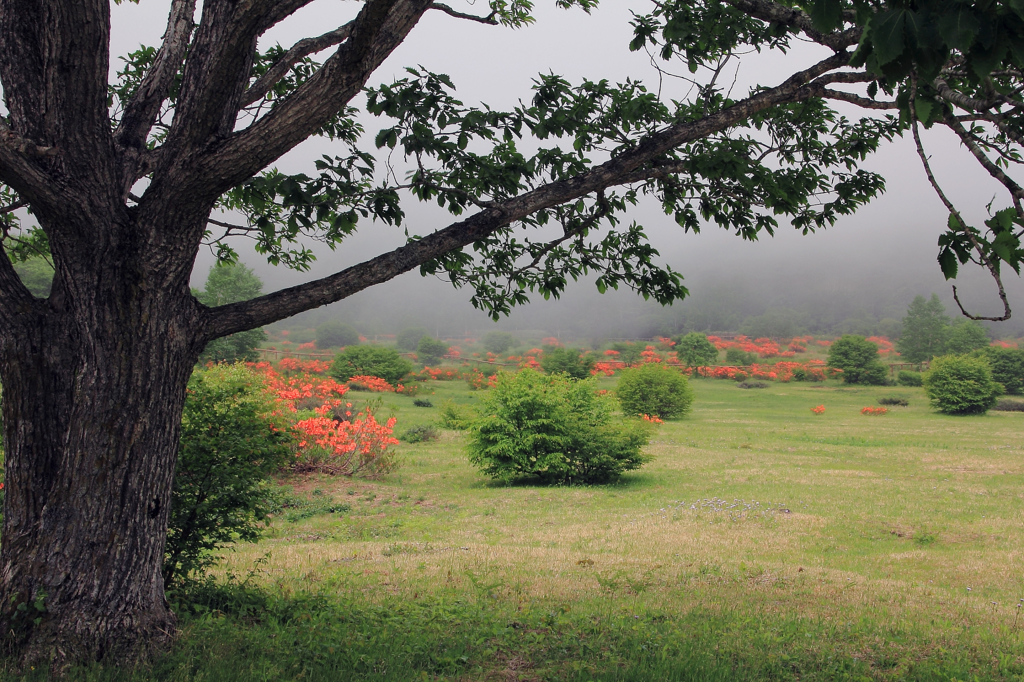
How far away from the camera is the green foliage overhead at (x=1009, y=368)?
1801 inches

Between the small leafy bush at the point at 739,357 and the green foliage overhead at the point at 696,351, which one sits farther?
the small leafy bush at the point at 739,357

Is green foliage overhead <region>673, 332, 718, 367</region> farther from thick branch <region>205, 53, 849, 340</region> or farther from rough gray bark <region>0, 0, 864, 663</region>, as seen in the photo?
rough gray bark <region>0, 0, 864, 663</region>

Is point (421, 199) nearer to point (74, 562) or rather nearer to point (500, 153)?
point (500, 153)

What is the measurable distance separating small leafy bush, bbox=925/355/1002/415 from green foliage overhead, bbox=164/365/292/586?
3948cm

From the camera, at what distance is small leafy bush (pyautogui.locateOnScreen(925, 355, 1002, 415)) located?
34.3 metres

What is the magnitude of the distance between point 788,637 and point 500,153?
190 inches

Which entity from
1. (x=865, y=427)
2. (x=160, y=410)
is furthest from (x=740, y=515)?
(x=865, y=427)

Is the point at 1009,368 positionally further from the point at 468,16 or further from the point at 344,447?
the point at 468,16

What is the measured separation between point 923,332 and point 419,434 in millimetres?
61358

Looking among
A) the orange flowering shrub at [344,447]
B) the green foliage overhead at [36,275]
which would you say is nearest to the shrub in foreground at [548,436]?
the orange flowering shrub at [344,447]

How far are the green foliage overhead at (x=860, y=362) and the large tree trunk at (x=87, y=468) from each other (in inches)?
2288

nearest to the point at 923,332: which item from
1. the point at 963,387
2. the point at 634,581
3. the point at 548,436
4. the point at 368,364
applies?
the point at 963,387

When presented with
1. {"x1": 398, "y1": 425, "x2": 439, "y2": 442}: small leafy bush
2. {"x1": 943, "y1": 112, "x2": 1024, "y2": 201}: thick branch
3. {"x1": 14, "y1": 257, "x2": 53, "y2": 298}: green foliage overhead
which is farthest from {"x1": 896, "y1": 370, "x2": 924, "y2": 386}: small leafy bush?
{"x1": 14, "y1": 257, "x2": 53, "y2": 298}: green foliage overhead

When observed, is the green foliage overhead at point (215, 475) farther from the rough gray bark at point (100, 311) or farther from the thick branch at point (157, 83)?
the thick branch at point (157, 83)
